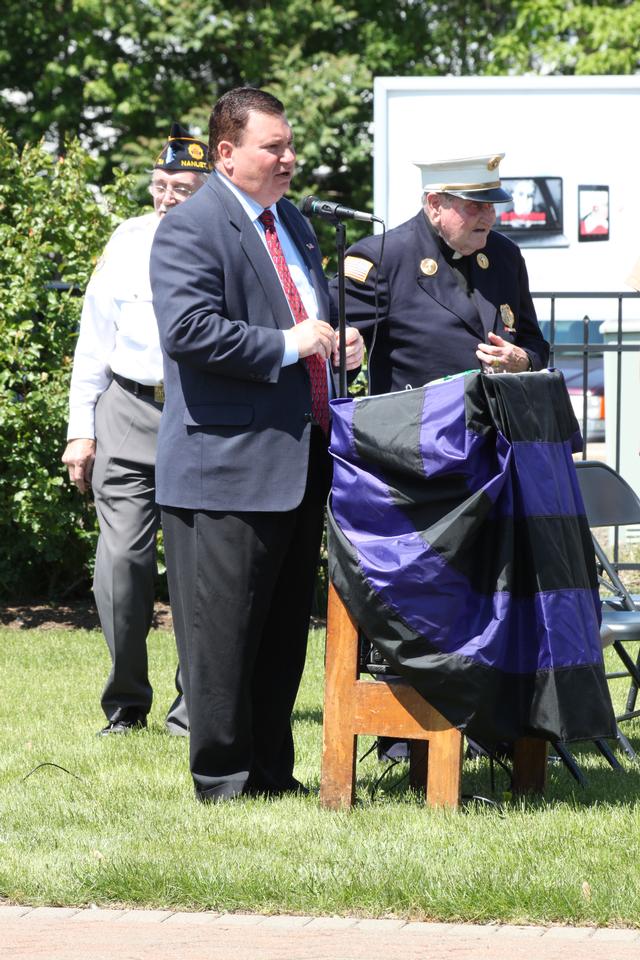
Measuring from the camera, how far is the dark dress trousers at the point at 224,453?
4.54m

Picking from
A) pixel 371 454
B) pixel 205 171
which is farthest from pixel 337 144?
pixel 371 454

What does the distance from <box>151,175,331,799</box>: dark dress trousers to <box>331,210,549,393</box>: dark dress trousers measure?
0.63m

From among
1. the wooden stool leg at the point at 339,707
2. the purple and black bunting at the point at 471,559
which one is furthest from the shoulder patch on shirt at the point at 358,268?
the wooden stool leg at the point at 339,707

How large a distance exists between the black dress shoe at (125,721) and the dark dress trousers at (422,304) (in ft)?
5.81

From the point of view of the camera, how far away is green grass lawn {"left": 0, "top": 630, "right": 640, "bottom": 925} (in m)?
3.72

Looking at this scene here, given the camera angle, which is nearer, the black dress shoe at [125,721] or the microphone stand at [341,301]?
the microphone stand at [341,301]

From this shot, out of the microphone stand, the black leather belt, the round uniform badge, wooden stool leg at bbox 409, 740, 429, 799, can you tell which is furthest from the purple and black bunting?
the black leather belt

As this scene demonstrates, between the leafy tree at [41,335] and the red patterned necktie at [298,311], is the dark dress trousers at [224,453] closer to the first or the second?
the red patterned necktie at [298,311]

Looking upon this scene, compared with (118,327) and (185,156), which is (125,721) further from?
(185,156)

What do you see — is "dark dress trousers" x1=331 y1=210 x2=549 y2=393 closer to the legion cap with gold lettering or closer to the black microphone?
the black microphone

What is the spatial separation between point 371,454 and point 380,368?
3.43 ft

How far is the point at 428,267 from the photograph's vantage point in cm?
528

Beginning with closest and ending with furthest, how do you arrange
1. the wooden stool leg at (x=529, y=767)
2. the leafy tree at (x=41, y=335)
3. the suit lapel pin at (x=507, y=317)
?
the wooden stool leg at (x=529, y=767) → the suit lapel pin at (x=507, y=317) → the leafy tree at (x=41, y=335)

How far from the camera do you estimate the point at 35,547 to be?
29.6 feet
